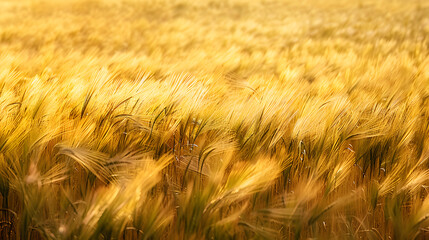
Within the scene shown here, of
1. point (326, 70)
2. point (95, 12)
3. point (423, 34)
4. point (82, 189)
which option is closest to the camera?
point (82, 189)

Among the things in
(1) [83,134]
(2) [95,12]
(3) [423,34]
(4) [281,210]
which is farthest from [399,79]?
(2) [95,12]

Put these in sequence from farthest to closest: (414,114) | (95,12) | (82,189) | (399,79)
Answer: (95,12), (399,79), (414,114), (82,189)

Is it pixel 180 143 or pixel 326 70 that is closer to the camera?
pixel 180 143

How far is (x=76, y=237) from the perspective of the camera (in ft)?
2.09

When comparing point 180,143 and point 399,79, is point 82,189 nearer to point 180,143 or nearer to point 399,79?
point 180,143

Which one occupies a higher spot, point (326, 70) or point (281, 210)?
point (281, 210)

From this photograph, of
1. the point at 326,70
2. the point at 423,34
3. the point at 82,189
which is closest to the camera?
the point at 82,189

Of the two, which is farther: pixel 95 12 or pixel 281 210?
pixel 95 12

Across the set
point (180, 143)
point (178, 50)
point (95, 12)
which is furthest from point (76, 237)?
point (95, 12)

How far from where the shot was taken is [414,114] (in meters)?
1.12

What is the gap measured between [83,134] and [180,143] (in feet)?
0.87

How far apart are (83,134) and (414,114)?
977 mm

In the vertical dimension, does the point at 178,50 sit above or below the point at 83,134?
below

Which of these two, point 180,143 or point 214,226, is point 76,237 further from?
point 180,143
